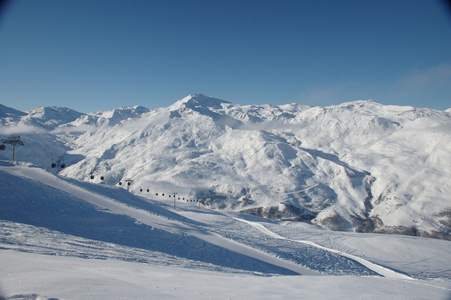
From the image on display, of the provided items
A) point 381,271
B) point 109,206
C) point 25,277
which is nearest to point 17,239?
point 25,277

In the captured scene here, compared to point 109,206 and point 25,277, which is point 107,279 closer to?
point 25,277

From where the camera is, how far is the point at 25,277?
10047 mm

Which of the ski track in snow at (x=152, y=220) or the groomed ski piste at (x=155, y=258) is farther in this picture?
the ski track in snow at (x=152, y=220)

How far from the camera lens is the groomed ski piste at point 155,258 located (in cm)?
1102

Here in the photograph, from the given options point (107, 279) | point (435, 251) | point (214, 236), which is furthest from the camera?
point (435, 251)

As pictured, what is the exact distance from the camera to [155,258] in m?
23.1

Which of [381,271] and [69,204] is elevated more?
[69,204]

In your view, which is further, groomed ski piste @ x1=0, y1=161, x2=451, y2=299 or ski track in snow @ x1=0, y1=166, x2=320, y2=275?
ski track in snow @ x1=0, y1=166, x2=320, y2=275

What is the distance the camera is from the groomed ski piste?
11.0 metres

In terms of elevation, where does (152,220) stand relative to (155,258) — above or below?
below

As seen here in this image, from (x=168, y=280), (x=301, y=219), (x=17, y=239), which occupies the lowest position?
(x=301, y=219)

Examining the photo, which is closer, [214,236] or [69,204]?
[69,204]

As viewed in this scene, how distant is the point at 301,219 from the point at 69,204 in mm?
152271

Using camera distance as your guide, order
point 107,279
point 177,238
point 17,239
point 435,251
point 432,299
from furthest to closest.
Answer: point 435,251
point 177,238
point 17,239
point 432,299
point 107,279
